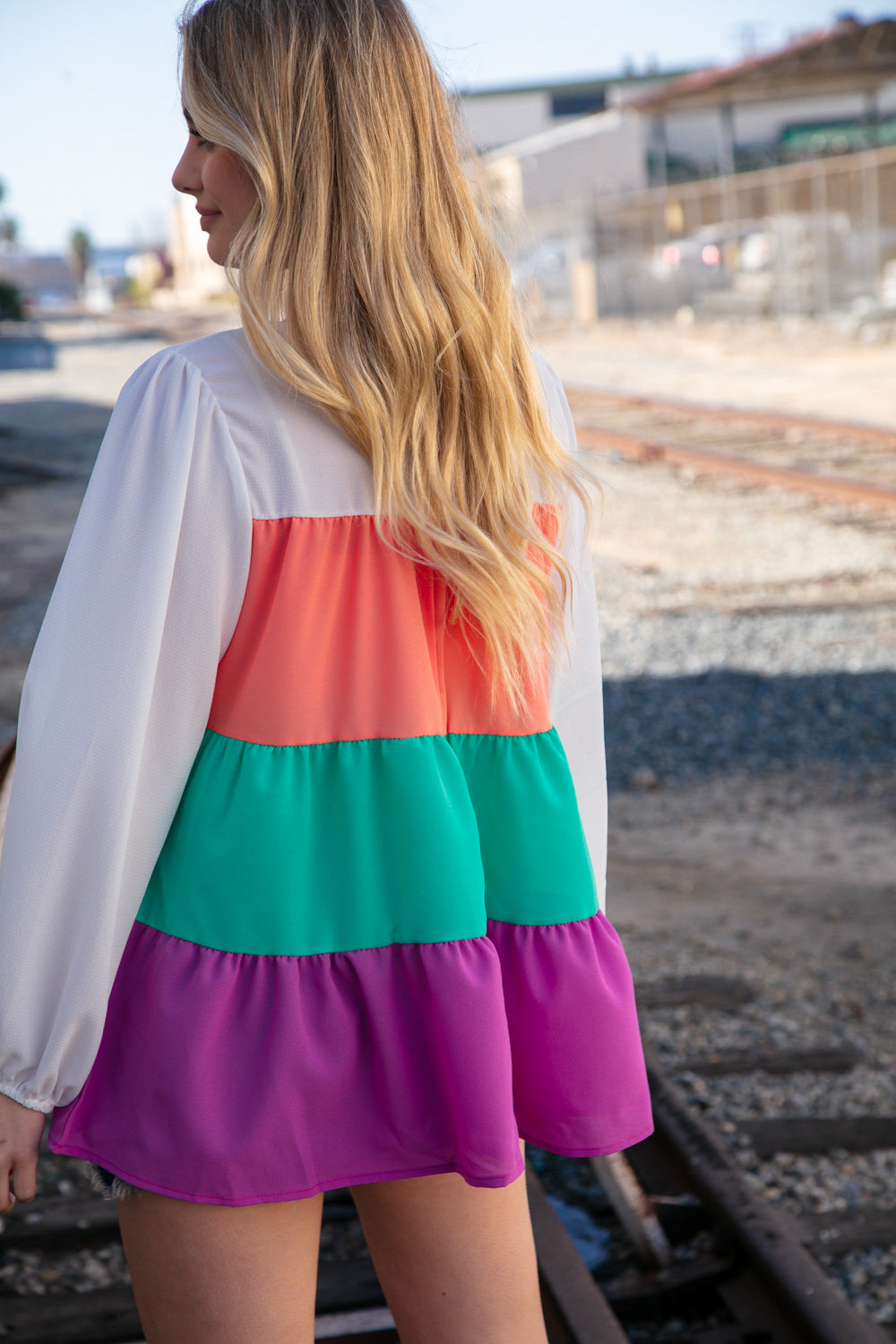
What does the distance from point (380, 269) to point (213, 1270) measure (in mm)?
1046

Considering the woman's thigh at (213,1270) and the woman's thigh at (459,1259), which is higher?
the woman's thigh at (213,1270)

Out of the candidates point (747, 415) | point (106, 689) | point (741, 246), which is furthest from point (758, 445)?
point (741, 246)

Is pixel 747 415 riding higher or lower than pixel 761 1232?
higher

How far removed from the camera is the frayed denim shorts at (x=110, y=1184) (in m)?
1.37

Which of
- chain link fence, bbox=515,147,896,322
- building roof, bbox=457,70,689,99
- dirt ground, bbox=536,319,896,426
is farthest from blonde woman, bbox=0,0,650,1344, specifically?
building roof, bbox=457,70,689,99

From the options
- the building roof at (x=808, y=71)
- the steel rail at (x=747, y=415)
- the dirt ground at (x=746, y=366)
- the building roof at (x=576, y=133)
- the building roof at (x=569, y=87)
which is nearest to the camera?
the steel rail at (x=747, y=415)

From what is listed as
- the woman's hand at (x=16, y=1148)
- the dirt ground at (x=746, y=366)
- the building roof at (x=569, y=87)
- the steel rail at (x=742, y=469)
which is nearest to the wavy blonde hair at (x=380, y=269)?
the woman's hand at (x=16, y=1148)

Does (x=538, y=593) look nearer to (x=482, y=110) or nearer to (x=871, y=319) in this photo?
(x=871, y=319)

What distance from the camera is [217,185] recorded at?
1.44 metres

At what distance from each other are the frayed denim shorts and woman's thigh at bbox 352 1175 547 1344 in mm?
267

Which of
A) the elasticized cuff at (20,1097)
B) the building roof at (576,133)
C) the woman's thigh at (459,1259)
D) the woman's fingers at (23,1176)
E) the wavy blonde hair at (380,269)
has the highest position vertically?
the building roof at (576,133)

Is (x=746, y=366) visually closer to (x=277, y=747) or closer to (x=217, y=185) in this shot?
(x=217, y=185)

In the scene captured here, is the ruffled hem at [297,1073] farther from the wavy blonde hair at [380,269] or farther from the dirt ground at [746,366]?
the dirt ground at [746,366]

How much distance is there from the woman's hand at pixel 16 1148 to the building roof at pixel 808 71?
34352mm
